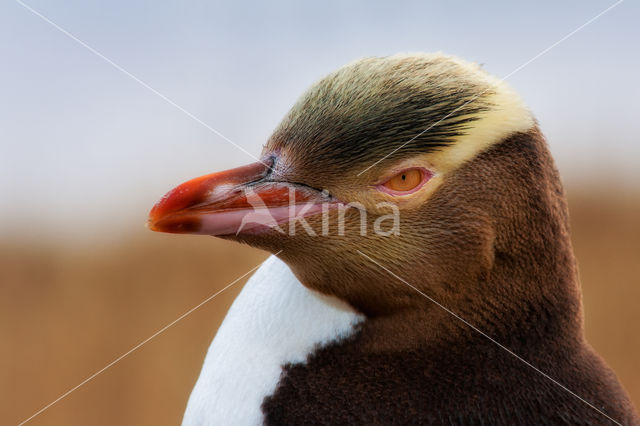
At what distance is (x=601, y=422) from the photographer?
163cm

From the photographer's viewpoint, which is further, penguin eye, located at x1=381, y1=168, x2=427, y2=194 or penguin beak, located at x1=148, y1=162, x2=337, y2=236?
penguin eye, located at x1=381, y1=168, x2=427, y2=194

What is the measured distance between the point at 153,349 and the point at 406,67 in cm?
522

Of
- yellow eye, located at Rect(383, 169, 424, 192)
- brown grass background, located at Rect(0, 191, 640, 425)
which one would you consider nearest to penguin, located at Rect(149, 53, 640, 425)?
yellow eye, located at Rect(383, 169, 424, 192)

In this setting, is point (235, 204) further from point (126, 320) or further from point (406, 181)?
point (126, 320)

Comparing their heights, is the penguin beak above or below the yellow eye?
above

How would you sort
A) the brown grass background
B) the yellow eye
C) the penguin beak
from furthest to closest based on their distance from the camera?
the brown grass background
the yellow eye
the penguin beak

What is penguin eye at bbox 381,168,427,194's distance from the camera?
1603mm

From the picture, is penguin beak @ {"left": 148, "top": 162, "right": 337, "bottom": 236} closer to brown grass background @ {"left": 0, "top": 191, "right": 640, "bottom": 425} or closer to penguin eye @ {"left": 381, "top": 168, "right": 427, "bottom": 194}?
penguin eye @ {"left": 381, "top": 168, "right": 427, "bottom": 194}

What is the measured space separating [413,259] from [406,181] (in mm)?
190

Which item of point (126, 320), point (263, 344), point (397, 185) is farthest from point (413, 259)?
point (126, 320)

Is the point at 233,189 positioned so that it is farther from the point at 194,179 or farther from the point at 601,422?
the point at 601,422

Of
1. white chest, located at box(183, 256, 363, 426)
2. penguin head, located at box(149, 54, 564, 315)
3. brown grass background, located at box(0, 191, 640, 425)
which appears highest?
penguin head, located at box(149, 54, 564, 315)

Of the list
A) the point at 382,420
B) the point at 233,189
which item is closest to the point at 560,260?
the point at 382,420

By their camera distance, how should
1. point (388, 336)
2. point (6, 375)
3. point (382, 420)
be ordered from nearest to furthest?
point (382, 420) < point (388, 336) < point (6, 375)
